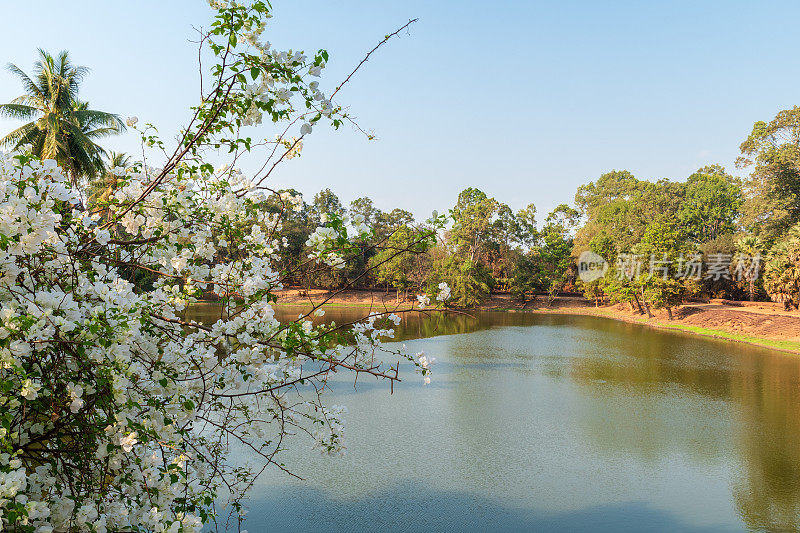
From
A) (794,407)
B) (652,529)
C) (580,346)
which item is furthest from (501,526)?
(580,346)

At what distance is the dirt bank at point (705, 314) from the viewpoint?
2034cm

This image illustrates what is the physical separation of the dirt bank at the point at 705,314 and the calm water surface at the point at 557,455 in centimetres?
377

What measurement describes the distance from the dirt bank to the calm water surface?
12.4 ft

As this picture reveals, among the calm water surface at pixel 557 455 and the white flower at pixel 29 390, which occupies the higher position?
the white flower at pixel 29 390

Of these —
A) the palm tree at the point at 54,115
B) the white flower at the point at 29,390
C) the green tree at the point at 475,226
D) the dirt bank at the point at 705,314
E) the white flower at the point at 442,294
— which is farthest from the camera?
the green tree at the point at 475,226

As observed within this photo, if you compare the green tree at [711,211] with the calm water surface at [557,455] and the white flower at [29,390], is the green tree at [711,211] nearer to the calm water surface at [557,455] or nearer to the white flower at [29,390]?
the calm water surface at [557,455]

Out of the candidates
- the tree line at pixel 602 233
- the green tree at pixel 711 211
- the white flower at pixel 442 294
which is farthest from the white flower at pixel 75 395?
the green tree at pixel 711 211

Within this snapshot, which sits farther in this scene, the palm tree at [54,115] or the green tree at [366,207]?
the green tree at [366,207]

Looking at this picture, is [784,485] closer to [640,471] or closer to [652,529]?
[640,471]

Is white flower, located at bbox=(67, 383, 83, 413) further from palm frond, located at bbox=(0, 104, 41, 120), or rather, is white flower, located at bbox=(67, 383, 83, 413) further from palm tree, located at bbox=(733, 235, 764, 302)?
palm tree, located at bbox=(733, 235, 764, 302)

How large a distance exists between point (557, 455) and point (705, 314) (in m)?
22.0

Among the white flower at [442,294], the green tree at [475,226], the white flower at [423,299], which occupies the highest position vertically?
the green tree at [475,226]

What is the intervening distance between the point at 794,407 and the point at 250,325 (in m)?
13.8

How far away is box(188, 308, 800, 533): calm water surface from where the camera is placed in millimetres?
6195
